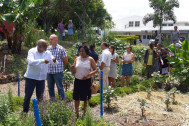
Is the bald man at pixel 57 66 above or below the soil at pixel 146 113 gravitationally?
above

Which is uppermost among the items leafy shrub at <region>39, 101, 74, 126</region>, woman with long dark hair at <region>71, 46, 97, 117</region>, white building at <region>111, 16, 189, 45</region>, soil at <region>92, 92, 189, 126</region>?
white building at <region>111, 16, 189, 45</region>

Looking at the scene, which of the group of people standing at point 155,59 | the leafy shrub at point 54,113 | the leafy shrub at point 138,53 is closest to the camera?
the leafy shrub at point 54,113

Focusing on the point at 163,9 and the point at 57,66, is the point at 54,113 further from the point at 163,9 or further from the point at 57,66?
the point at 163,9

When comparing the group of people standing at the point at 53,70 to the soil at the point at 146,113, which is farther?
the soil at the point at 146,113

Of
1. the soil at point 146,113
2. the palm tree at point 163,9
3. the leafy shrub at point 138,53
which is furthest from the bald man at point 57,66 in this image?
the palm tree at point 163,9

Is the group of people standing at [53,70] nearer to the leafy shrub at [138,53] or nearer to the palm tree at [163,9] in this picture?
the leafy shrub at [138,53]

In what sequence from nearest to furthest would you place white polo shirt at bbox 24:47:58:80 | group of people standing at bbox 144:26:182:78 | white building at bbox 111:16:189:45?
white polo shirt at bbox 24:47:58:80
group of people standing at bbox 144:26:182:78
white building at bbox 111:16:189:45

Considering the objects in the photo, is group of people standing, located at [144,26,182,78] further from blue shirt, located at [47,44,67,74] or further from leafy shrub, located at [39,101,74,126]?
leafy shrub, located at [39,101,74,126]

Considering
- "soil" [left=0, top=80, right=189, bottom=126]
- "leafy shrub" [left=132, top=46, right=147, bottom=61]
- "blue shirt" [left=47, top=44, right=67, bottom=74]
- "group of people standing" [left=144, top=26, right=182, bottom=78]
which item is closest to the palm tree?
"leafy shrub" [left=132, top=46, right=147, bottom=61]

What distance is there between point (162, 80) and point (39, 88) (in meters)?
4.89

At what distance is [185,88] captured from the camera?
765cm

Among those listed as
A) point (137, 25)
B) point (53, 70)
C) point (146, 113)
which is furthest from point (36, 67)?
point (137, 25)

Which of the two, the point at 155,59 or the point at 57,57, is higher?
the point at 57,57

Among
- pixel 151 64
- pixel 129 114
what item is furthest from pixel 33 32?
pixel 129 114
